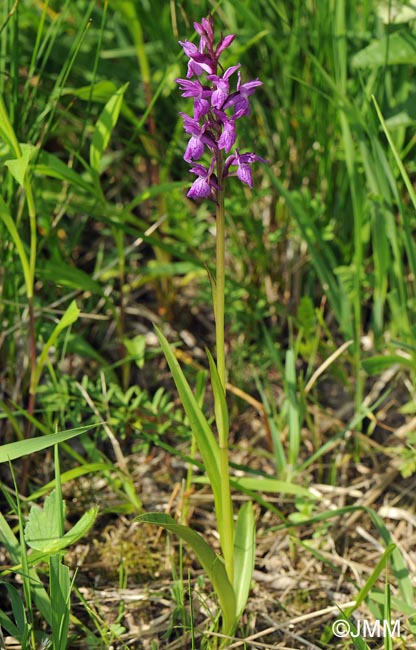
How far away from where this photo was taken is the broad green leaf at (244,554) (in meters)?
1.74

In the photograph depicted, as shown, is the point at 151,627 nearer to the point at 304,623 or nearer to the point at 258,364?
the point at 304,623

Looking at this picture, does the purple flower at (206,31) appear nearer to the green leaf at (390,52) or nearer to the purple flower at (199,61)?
the purple flower at (199,61)

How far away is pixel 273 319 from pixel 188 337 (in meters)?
0.32

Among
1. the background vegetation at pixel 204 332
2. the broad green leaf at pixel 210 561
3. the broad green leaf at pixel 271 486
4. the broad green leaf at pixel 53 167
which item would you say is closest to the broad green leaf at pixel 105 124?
the background vegetation at pixel 204 332

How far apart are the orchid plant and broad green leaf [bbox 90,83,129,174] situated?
497 millimetres

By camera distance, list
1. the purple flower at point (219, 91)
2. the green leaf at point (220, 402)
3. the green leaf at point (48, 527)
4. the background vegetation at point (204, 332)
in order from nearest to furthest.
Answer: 1. the purple flower at point (219, 91)
2. the green leaf at point (220, 402)
3. the green leaf at point (48, 527)
4. the background vegetation at point (204, 332)

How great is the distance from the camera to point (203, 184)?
1.36 meters

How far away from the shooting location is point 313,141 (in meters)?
2.54

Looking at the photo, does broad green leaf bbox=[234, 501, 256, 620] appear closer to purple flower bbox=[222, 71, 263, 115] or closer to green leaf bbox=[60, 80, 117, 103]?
purple flower bbox=[222, 71, 263, 115]

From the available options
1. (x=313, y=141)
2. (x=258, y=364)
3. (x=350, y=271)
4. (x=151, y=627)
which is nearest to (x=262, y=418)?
(x=258, y=364)

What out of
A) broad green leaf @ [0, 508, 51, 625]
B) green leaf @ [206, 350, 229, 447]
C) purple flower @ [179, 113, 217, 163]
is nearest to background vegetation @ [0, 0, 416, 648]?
broad green leaf @ [0, 508, 51, 625]

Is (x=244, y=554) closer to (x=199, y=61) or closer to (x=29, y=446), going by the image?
(x=29, y=446)

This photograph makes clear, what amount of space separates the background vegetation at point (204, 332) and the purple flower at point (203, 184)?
0.50 metres

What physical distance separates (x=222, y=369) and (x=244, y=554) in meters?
0.55
